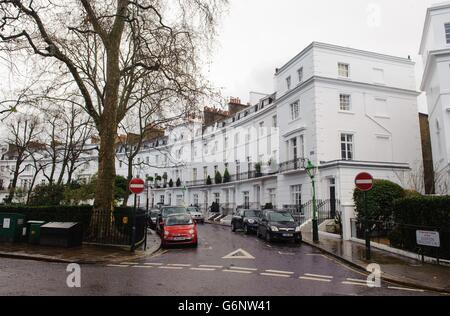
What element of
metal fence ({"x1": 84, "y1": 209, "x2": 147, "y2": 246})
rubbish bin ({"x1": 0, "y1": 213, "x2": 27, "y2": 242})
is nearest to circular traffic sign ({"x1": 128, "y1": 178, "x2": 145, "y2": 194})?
metal fence ({"x1": 84, "y1": 209, "x2": 147, "y2": 246})

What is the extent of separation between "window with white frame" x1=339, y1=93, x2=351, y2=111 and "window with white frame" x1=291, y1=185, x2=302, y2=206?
756 centimetres

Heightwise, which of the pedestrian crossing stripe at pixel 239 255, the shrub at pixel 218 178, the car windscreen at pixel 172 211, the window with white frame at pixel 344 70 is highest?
the window with white frame at pixel 344 70

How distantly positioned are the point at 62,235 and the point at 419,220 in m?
14.3

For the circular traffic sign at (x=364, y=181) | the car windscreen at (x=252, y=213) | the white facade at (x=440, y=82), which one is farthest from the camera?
the car windscreen at (x=252, y=213)

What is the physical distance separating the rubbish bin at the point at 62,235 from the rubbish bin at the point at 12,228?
1.56 metres

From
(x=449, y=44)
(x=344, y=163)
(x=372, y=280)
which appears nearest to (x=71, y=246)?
(x=372, y=280)

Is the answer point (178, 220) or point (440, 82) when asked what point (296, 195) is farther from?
point (178, 220)

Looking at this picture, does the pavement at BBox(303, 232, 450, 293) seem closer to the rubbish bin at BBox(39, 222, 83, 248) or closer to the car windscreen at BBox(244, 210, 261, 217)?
the car windscreen at BBox(244, 210, 261, 217)

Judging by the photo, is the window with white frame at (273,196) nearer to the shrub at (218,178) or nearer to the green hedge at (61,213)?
the shrub at (218,178)

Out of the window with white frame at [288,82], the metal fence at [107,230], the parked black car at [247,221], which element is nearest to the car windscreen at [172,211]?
the parked black car at [247,221]

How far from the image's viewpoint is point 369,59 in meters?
28.4

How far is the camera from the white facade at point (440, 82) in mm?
21859
